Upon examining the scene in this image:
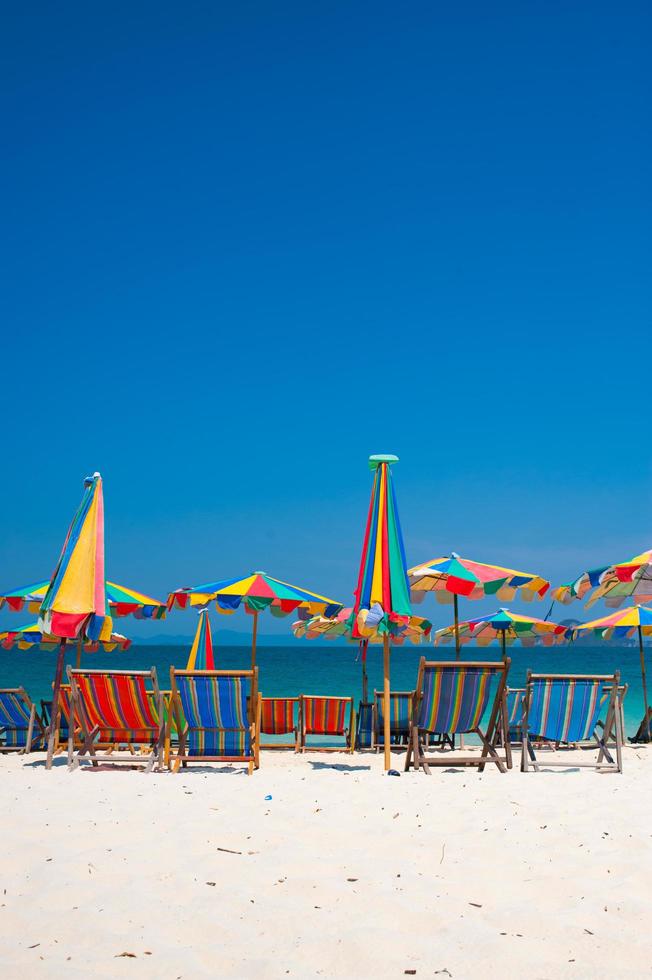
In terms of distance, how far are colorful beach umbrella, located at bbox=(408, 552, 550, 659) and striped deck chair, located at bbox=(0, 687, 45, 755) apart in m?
4.05

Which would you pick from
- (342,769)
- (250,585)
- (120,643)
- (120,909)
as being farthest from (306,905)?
(120,643)

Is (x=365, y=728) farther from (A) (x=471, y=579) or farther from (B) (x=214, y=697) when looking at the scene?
(B) (x=214, y=697)

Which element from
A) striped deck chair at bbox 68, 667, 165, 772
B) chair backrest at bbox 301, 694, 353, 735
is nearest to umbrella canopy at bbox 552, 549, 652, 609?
chair backrest at bbox 301, 694, 353, 735

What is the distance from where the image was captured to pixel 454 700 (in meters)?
6.34

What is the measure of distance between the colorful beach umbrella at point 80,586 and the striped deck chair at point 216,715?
1.12m

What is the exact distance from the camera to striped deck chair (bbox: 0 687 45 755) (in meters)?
8.02

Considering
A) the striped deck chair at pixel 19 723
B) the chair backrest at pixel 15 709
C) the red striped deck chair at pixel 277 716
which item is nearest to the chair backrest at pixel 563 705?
the red striped deck chair at pixel 277 716

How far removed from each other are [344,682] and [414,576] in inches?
1404

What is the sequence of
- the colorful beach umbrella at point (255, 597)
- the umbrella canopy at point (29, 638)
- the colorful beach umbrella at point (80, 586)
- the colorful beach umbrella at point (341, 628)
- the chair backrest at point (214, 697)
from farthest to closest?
the colorful beach umbrella at point (341, 628) → the umbrella canopy at point (29, 638) → the colorful beach umbrella at point (255, 597) → the colorful beach umbrella at point (80, 586) → the chair backrest at point (214, 697)

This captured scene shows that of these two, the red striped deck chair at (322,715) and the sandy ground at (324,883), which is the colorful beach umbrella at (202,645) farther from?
the sandy ground at (324,883)

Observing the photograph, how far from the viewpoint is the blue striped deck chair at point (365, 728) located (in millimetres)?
9539

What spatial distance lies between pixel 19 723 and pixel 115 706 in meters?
2.57

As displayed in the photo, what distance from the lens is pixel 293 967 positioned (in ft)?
7.86

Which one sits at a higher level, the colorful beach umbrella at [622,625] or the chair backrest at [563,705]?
the colorful beach umbrella at [622,625]
